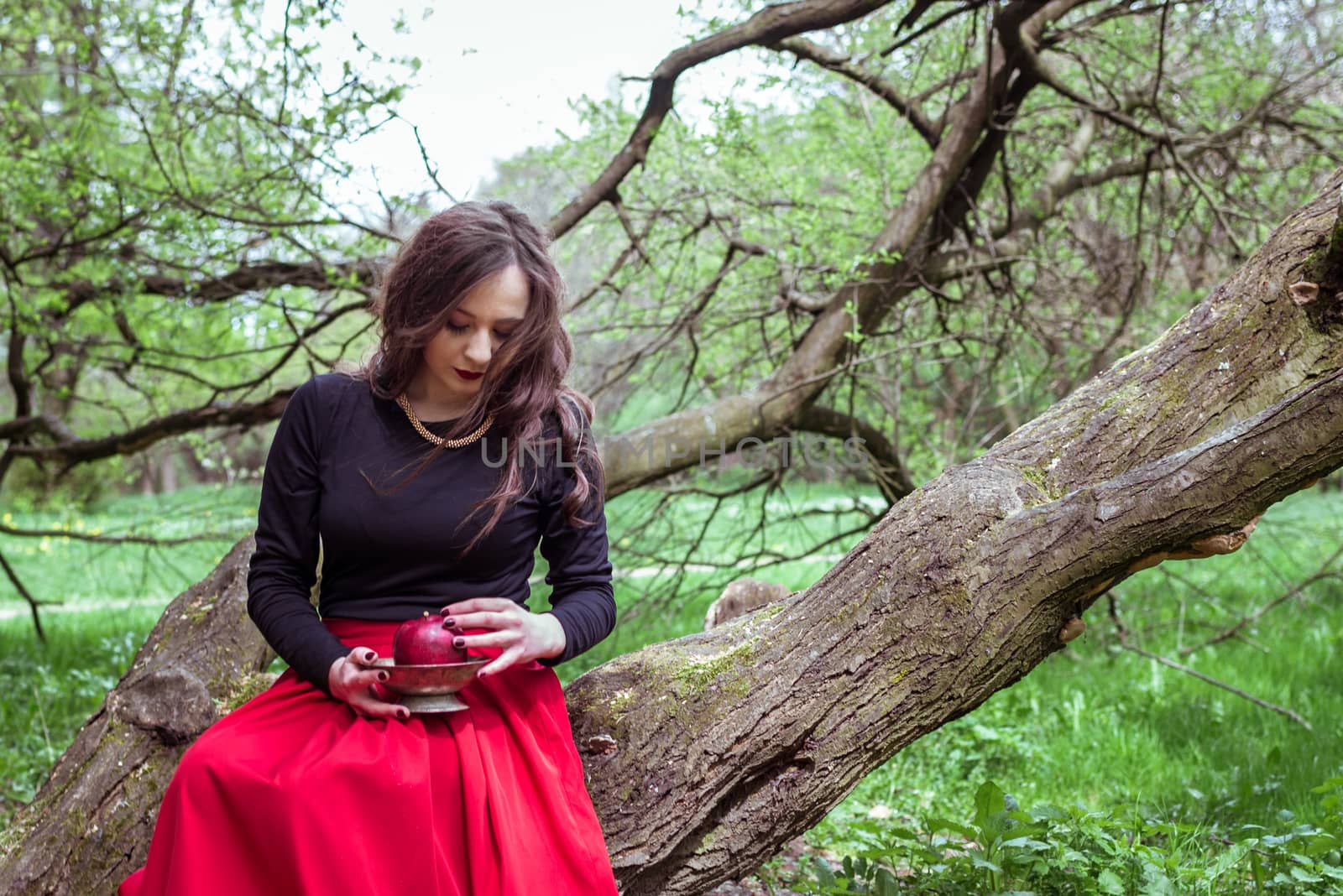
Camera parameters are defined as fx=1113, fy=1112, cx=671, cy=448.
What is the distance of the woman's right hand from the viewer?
1.86 metres

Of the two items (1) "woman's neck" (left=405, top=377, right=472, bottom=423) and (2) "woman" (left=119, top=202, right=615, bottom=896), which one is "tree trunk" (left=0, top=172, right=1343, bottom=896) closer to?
(2) "woman" (left=119, top=202, right=615, bottom=896)

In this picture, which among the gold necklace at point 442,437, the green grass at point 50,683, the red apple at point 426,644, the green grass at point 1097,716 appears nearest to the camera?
the red apple at point 426,644

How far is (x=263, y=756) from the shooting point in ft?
5.89

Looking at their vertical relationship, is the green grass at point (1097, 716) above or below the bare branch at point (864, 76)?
below

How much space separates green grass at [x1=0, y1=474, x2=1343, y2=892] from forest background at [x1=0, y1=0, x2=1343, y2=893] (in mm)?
24

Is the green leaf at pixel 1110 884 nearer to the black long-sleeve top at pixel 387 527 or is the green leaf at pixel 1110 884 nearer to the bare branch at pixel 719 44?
the black long-sleeve top at pixel 387 527

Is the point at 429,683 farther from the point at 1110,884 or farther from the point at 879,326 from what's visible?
the point at 879,326

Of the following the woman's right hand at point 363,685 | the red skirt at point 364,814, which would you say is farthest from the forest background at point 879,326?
the woman's right hand at point 363,685

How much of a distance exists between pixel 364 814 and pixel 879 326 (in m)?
3.83

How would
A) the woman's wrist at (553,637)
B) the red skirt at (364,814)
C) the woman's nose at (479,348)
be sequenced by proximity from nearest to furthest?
the red skirt at (364,814) < the woman's wrist at (553,637) < the woman's nose at (479,348)

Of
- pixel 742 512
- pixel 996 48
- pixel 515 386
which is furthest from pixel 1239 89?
pixel 515 386

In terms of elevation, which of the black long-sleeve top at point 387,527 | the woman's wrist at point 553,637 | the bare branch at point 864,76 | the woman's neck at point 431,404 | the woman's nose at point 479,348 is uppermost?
the bare branch at point 864,76

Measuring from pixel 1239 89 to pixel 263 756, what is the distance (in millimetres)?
5865

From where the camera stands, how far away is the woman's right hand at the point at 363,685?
1.86m
